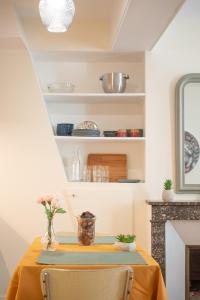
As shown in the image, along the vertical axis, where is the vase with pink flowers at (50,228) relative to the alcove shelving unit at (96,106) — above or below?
below

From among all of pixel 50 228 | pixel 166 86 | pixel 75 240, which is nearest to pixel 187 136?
pixel 166 86

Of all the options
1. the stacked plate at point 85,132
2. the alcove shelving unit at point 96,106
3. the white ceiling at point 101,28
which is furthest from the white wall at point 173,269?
the white ceiling at point 101,28

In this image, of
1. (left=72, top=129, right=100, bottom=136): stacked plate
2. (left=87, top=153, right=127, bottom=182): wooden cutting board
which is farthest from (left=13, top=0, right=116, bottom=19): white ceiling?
(left=87, top=153, right=127, bottom=182): wooden cutting board

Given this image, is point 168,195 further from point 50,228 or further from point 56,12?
point 56,12

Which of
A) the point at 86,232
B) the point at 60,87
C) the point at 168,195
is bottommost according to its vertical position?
the point at 86,232

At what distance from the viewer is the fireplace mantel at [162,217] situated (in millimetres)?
3770

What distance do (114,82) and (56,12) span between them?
70.4 inches

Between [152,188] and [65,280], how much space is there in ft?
6.75

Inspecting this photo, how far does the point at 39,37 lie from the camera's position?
4.03 metres

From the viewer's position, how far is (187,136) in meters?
3.95

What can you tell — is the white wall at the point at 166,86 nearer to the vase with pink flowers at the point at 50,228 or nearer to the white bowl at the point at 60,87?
the white bowl at the point at 60,87

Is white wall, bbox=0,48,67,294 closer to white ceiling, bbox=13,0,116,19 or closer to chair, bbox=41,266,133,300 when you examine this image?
white ceiling, bbox=13,0,116,19

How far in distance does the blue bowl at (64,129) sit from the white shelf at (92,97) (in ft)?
0.92

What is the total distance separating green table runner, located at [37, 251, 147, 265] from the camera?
→ 2.29 meters
